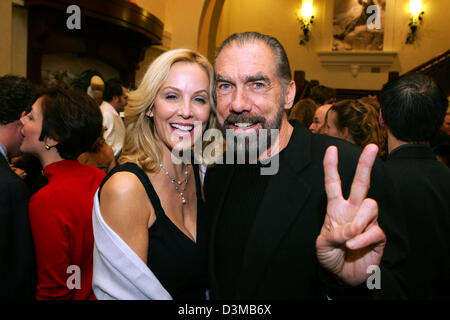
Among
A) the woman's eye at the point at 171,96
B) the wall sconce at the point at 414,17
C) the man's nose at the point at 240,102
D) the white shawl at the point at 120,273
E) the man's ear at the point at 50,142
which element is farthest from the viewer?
the wall sconce at the point at 414,17

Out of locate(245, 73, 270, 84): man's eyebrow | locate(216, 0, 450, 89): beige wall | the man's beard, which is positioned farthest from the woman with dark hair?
locate(216, 0, 450, 89): beige wall

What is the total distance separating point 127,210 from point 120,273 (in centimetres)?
25

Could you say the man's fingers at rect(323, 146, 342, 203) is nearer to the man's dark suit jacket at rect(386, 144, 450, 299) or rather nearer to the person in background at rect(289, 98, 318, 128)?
the man's dark suit jacket at rect(386, 144, 450, 299)

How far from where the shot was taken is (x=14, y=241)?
1781 mm

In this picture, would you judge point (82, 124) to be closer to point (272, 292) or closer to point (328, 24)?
Result: point (272, 292)

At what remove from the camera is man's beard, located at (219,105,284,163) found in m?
1.72

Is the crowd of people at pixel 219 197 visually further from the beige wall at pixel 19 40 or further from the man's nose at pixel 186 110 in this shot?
the beige wall at pixel 19 40

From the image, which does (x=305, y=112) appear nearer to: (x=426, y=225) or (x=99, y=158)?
(x=99, y=158)

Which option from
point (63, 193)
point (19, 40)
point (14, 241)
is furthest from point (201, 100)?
point (19, 40)

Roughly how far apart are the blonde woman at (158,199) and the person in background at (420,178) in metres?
0.94

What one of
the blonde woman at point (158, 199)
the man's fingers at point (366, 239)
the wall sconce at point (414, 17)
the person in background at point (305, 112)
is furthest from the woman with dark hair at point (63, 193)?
the wall sconce at point (414, 17)

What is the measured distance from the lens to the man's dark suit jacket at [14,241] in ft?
5.68
